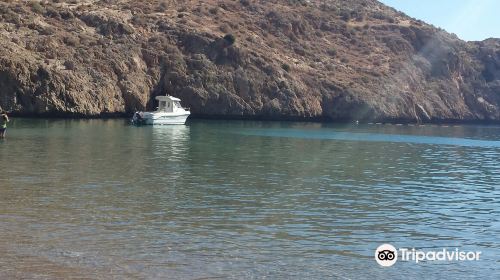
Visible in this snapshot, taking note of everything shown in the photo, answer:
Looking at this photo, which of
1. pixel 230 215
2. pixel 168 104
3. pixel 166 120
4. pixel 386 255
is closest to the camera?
pixel 386 255

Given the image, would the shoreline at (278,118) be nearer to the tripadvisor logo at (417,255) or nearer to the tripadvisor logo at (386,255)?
the tripadvisor logo at (386,255)

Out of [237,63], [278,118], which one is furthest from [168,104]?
[278,118]

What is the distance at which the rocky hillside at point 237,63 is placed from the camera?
254ft

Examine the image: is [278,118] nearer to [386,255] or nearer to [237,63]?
[237,63]

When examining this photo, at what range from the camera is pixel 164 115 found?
2692 inches

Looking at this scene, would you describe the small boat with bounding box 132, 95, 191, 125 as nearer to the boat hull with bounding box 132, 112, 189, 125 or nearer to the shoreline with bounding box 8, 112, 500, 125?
the boat hull with bounding box 132, 112, 189, 125

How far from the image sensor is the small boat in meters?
65.9

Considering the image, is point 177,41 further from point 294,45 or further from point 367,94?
point 367,94

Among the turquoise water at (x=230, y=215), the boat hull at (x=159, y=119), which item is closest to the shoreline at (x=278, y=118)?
the boat hull at (x=159, y=119)

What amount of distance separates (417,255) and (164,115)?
55686 mm

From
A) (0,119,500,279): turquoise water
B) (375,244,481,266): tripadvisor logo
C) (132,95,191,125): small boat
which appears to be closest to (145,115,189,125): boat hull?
(132,95,191,125): small boat

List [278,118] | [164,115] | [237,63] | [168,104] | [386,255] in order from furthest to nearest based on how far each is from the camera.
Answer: [278,118]
[237,63]
[168,104]
[164,115]
[386,255]

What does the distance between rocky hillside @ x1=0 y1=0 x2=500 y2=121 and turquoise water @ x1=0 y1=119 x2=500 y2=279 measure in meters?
44.6

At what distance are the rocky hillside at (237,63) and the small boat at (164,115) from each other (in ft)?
33.6
